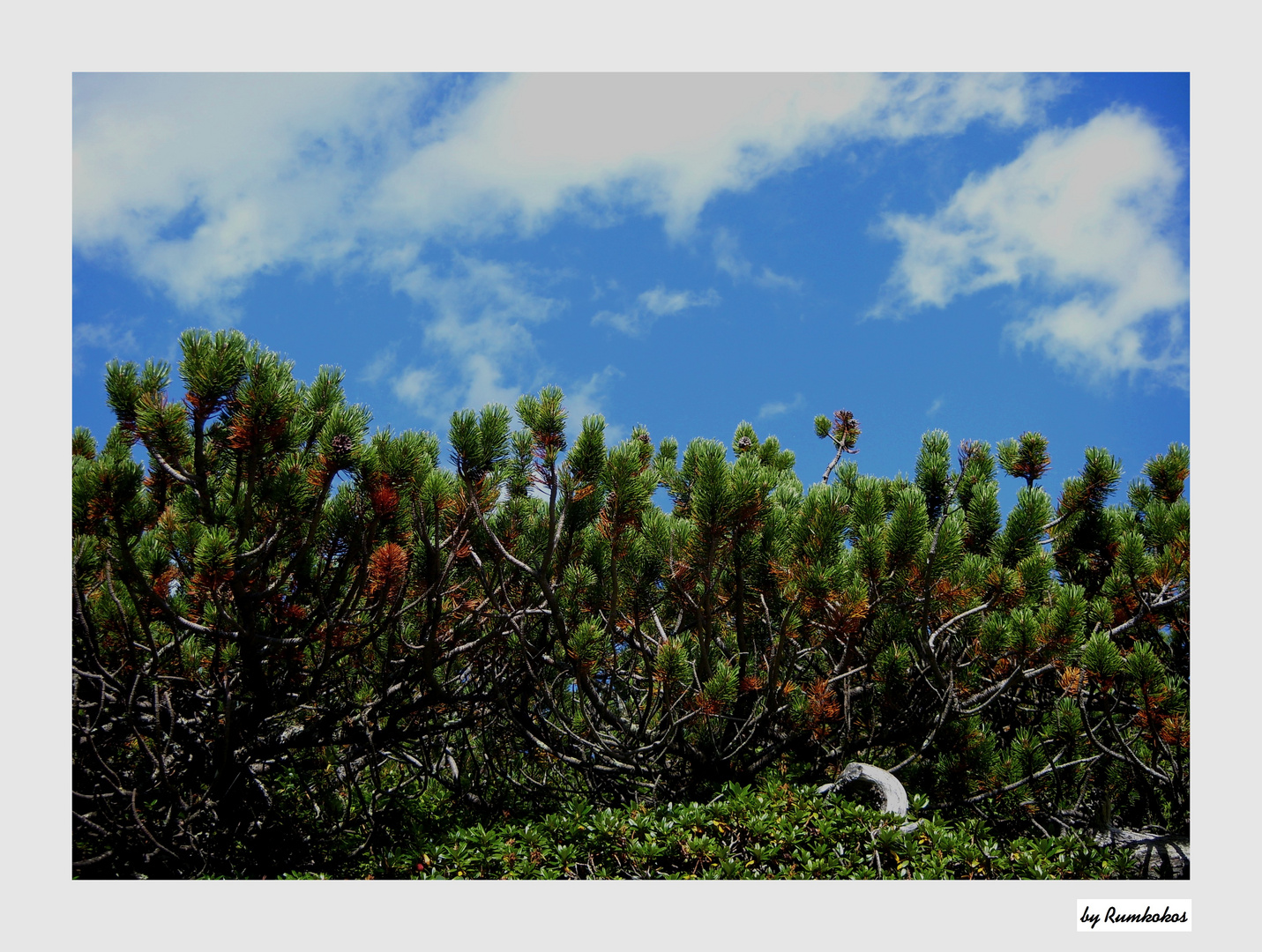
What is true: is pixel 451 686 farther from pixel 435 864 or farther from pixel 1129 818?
pixel 1129 818

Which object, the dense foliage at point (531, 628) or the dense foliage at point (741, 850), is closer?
the dense foliage at point (741, 850)

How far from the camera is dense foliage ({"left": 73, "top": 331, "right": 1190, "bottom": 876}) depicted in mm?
3789

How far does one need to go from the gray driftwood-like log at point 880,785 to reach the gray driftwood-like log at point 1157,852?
1300mm

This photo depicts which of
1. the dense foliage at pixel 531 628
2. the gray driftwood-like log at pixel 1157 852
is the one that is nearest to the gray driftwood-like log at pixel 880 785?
the dense foliage at pixel 531 628

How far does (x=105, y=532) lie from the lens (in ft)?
12.4

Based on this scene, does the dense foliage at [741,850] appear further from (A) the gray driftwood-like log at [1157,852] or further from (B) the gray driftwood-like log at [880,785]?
(A) the gray driftwood-like log at [1157,852]

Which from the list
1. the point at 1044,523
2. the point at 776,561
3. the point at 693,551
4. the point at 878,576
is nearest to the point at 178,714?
the point at 693,551

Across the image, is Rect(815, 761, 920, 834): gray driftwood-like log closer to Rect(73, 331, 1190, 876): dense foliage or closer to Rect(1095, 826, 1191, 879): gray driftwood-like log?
Rect(73, 331, 1190, 876): dense foliage

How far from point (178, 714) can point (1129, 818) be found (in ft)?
20.3

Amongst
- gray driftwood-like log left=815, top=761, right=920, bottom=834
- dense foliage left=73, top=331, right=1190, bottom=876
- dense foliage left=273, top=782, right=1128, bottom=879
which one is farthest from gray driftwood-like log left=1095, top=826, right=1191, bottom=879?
gray driftwood-like log left=815, top=761, right=920, bottom=834

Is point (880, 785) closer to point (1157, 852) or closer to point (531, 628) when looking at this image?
point (1157, 852)

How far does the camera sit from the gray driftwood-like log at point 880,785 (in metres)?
4.20

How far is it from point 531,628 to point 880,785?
7.00ft

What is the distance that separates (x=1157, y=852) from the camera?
15.5 feet
